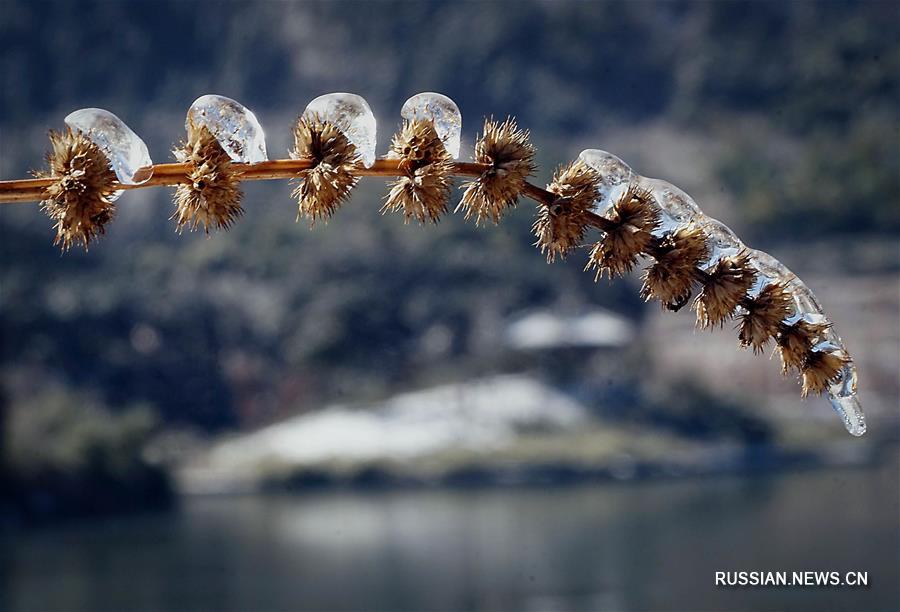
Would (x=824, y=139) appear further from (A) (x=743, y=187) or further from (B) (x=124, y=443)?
(B) (x=124, y=443)

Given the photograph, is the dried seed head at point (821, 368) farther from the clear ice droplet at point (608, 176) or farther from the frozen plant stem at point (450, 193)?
the clear ice droplet at point (608, 176)

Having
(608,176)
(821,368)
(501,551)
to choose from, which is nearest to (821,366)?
(821,368)

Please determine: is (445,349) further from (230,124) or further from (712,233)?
(230,124)

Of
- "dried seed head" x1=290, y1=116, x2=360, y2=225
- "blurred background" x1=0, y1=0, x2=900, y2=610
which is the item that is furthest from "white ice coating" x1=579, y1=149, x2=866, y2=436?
"blurred background" x1=0, y1=0, x2=900, y2=610

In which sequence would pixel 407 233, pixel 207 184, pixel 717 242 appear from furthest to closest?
pixel 407 233 < pixel 717 242 < pixel 207 184

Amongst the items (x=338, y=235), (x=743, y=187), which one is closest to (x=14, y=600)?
(x=338, y=235)

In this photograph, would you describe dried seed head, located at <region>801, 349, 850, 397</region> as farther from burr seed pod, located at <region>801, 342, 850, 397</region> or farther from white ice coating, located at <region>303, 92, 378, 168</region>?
white ice coating, located at <region>303, 92, 378, 168</region>
